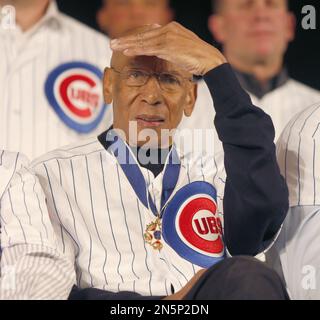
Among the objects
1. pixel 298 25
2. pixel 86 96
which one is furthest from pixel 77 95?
pixel 298 25

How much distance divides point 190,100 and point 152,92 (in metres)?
0.11

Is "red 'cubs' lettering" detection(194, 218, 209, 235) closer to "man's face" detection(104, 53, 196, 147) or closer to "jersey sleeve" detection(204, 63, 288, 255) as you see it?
"jersey sleeve" detection(204, 63, 288, 255)

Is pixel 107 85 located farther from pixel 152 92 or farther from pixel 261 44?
pixel 261 44

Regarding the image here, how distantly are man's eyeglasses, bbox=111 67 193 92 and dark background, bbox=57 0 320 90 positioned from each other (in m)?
0.21

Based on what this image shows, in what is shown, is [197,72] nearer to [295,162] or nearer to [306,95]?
[295,162]

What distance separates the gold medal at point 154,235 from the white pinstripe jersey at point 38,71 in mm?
280

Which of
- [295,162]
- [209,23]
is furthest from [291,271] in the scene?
[209,23]

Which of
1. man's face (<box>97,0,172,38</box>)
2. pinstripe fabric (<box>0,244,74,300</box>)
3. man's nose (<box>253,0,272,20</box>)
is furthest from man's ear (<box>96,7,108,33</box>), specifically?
pinstripe fabric (<box>0,244,74,300</box>)

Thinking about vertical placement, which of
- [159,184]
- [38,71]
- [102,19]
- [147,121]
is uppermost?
[102,19]

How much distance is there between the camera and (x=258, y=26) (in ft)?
5.94

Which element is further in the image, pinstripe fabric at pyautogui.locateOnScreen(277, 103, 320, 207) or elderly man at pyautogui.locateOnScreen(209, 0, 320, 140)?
elderly man at pyautogui.locateOnScreen(209, 0, 320, 140)

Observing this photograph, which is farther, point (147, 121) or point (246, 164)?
point (147, 121)

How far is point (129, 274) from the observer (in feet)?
4.90

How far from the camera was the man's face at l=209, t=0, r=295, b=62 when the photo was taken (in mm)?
1804
